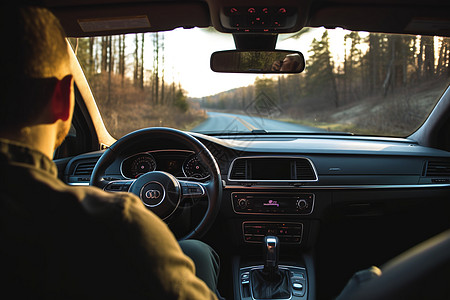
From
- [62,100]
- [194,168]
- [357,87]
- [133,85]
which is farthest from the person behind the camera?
[133,85]

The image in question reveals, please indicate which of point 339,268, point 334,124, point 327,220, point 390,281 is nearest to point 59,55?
point 390,281

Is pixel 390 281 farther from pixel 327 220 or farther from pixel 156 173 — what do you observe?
pixel 327 220

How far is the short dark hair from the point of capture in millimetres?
1028

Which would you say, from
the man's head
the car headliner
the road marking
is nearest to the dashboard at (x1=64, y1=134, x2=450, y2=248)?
the road marking

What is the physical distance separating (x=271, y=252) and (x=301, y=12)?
2.10 m

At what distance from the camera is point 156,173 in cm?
288

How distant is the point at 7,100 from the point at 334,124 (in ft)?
14.4

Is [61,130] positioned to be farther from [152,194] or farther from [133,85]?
[133,85]

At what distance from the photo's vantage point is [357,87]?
9594mm

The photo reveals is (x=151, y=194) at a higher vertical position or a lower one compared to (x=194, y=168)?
lower

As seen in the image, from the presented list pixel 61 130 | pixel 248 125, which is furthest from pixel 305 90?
pixel 61 130

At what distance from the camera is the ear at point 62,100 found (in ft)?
3.76

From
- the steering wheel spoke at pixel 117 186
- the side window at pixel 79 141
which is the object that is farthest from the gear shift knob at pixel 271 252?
the side window at pixel 79 141

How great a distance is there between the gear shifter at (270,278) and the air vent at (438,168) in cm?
173
